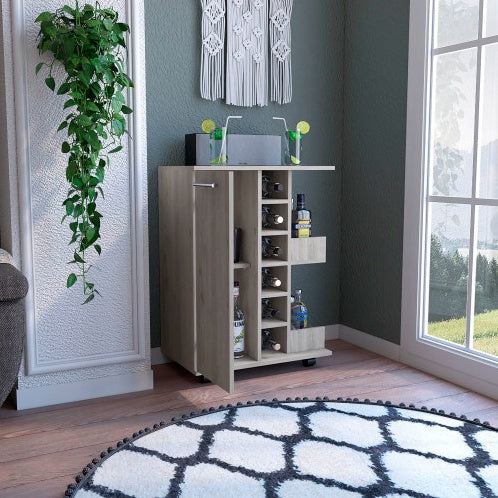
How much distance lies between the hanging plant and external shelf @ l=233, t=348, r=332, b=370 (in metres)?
0.69

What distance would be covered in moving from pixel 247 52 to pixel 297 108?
1.26ft

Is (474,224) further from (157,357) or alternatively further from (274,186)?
(157,357)

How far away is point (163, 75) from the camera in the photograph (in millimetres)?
2980

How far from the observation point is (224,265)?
8.25 feet

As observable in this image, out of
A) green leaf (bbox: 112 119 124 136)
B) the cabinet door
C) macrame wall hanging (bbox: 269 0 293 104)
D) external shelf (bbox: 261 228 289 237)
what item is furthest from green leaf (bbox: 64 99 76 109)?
macrame wall hanging (bbox: 269 0 293 104)

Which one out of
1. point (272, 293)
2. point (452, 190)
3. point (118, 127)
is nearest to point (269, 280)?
point (272, 293)

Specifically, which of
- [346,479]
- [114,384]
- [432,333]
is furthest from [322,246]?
[346,479]

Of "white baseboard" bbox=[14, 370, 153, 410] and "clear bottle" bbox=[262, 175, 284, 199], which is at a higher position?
"clear bottle" bbox=[262, 175, 284, 199]

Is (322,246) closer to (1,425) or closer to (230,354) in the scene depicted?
(230,354)

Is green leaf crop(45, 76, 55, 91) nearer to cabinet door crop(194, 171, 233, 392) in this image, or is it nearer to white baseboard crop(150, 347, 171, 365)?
cabinet door crop(194, 171, 233, 392)

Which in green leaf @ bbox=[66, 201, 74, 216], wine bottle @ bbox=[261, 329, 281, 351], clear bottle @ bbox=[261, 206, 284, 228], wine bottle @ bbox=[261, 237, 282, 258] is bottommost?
wine bottle @ bbox=[261, 329, 281, 351]

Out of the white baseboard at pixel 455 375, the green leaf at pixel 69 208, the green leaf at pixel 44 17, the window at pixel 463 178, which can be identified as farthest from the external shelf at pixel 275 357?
the green leaf at pixel 44 17

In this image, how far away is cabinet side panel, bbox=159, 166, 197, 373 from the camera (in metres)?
2.77

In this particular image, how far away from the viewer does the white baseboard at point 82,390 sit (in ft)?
8.46
